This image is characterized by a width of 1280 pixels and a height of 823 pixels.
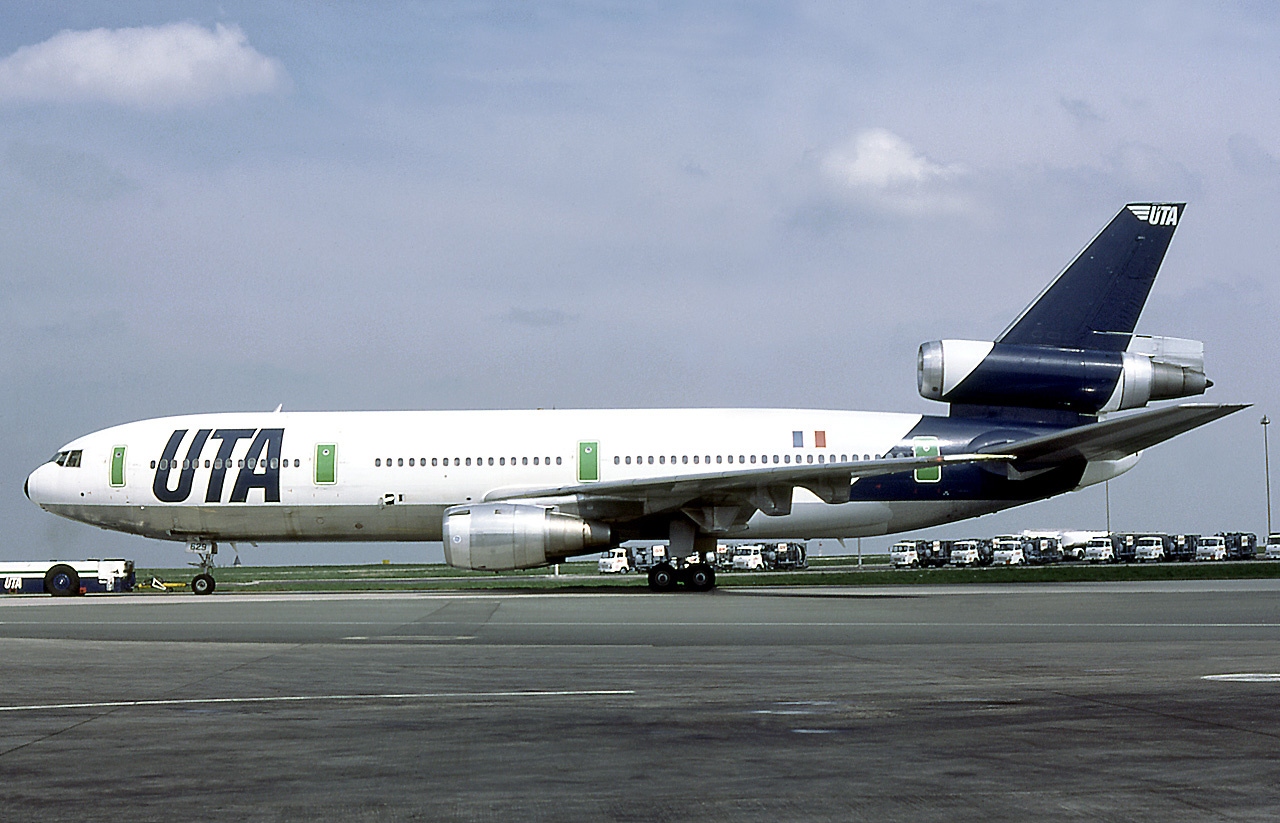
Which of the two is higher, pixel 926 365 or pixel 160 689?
pixel 926 365

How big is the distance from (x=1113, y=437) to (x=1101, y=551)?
49.6 meters

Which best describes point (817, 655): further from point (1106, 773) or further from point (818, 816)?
point (818, 816)

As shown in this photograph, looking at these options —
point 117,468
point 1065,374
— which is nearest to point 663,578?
point 1065,374

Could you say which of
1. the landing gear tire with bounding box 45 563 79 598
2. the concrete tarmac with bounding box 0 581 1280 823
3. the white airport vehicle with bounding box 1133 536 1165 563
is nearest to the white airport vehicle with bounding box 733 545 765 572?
the white airport vehicle with bounding box 1133 536 1165 563

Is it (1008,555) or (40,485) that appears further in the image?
(1008,555)

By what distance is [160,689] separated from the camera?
30.8 ft

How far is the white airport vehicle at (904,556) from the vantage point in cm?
7050

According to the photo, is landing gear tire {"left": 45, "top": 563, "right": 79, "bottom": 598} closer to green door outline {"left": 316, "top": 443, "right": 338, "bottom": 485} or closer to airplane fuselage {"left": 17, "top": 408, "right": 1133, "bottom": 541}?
airplane fuselage {"left": 17, "top": 408, "right": 1133, "bottom": 541}

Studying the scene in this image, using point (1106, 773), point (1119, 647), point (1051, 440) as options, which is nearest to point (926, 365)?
point (1051, 440)

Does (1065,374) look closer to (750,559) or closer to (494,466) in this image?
(494,466)

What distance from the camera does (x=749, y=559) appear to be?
6944 cm

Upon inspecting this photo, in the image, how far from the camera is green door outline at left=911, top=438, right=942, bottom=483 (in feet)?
89.4

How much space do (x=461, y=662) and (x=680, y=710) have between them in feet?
13.4

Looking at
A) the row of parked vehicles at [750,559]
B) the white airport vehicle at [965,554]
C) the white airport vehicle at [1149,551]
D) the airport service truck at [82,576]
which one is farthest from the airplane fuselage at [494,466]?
the white airport vehicle at [1149,551]
